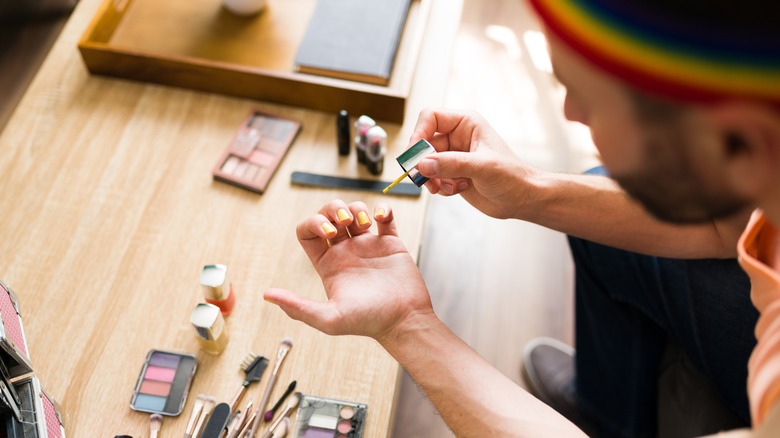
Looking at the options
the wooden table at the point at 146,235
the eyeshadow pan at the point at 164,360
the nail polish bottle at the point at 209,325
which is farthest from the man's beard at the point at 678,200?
the eyeshadow pan at the point at 164,360

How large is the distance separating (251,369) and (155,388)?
0.15 metres

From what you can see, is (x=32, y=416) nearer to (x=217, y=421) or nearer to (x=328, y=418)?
(x=217, y=421)

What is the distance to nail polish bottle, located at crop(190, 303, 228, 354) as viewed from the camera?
38.7 inches

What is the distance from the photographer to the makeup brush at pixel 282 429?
97 cm

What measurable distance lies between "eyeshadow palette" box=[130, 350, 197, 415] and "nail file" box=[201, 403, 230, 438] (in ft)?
0.19

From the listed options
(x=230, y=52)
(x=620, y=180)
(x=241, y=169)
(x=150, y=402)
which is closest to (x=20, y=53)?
(x=230, y=52)

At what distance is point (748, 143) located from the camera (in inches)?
22.0

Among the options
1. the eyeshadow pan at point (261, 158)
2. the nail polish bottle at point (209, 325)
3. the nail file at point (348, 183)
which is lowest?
the nail polish bottle at point (209, 325)

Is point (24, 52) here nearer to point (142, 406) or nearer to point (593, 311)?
point (142, 406)

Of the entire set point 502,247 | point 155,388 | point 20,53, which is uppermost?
point 20,53

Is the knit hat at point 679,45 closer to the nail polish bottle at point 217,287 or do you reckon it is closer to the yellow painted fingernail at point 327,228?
the yellow painted fingernail at point 327,228

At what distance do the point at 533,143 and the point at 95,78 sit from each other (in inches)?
52.1

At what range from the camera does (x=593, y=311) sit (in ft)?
4.51

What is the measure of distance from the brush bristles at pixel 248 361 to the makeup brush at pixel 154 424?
14 centimetres
